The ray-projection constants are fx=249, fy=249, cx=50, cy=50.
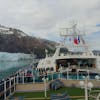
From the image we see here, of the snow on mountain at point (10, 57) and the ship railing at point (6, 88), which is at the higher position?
the snow on mountain at point (10, 57)

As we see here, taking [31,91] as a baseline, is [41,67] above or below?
above

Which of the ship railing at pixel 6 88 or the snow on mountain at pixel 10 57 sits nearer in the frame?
the ship railing at pixel 6 88

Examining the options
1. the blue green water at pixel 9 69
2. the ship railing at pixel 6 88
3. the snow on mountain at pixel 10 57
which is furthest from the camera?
the snow on mountain at pixel 10 57

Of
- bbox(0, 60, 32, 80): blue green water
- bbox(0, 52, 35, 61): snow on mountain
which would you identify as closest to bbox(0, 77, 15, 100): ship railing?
bbox(0, 60, 32, 80): blue green water

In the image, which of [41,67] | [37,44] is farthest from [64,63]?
[37,44]

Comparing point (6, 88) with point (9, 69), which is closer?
point (6, 88)

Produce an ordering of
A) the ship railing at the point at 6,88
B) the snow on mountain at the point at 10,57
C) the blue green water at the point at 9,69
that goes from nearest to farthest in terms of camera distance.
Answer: the ship railing at the point at 6,88, the blue green water at the point at 9,69, the snow on mountain at the point at 10,57

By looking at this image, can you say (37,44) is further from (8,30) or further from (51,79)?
(51,79)

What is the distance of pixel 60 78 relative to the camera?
1909 centimetres

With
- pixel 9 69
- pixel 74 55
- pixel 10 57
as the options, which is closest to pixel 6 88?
pixel 74 55

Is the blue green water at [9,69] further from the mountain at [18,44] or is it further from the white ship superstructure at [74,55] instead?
the mountain at [18,44]

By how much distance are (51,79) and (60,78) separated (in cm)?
76

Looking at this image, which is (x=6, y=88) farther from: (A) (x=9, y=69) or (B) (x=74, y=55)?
(A) (x=9, y=69)

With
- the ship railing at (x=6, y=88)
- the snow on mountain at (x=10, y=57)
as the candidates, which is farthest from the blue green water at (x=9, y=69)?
the snow on mountain at (x=10, y=57)
